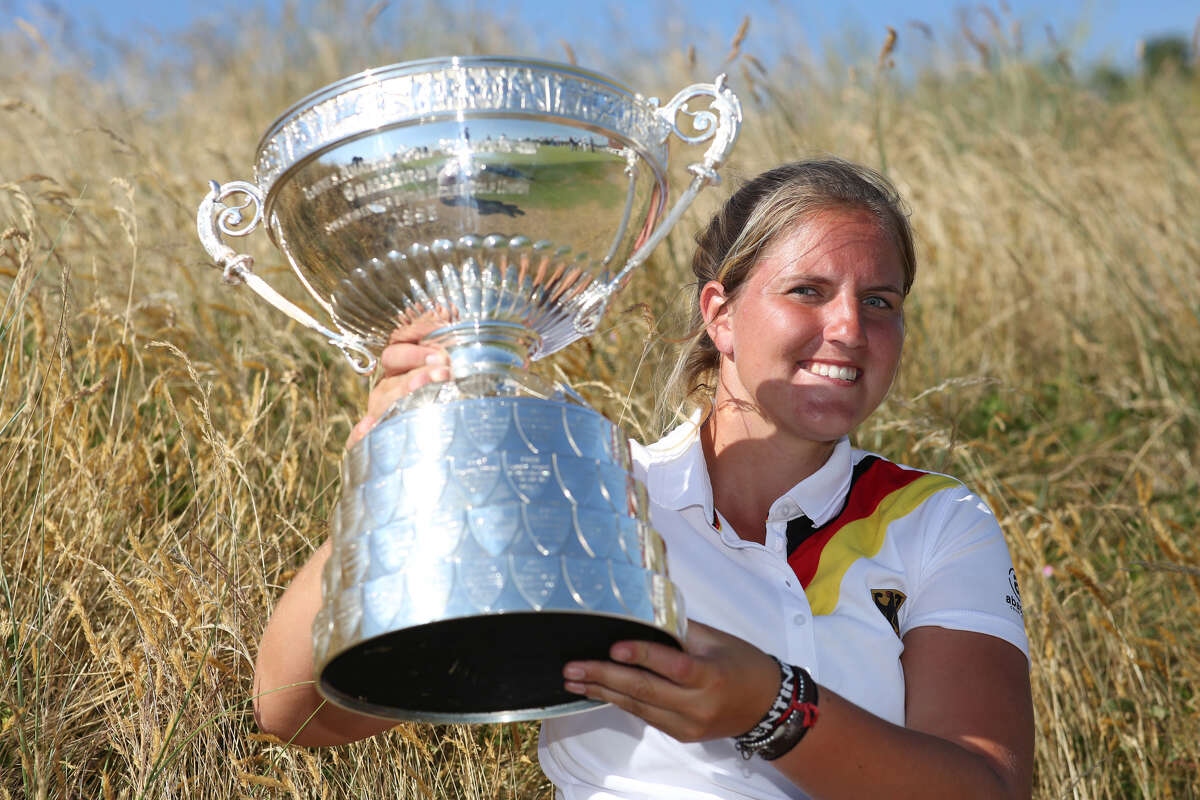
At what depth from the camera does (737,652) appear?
4.23 feet

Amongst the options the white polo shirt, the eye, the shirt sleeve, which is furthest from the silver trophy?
the shirt sleeve

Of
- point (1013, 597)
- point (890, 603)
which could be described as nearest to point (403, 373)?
point (890, 603)

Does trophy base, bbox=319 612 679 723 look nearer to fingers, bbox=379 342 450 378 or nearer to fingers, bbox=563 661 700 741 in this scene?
fingers, bbox=563 661 700 741

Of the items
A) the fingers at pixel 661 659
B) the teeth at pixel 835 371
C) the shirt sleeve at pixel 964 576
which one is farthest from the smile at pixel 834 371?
the fingers at pixel 661 659

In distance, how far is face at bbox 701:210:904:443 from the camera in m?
1.88

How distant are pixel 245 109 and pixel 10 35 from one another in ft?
4.58

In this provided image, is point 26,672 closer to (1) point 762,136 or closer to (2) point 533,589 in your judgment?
(2) point 533,589

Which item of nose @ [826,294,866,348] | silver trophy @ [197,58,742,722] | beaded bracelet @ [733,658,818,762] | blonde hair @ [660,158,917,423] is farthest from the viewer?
blonde hair @ [660,158,917,423]

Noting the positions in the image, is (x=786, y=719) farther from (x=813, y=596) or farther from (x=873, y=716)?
(x=813, y=596)

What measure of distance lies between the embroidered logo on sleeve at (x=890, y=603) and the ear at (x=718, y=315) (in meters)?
0.50

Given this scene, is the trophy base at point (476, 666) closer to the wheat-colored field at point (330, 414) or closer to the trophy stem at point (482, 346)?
the trophy stem at point (482, 346)

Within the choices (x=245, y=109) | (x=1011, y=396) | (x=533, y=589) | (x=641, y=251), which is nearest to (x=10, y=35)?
(x=245, y=109)

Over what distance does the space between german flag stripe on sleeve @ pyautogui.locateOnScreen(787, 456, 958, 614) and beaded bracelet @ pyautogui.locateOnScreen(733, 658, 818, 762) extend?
0.41 metres

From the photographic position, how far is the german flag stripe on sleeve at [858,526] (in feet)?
5.83
